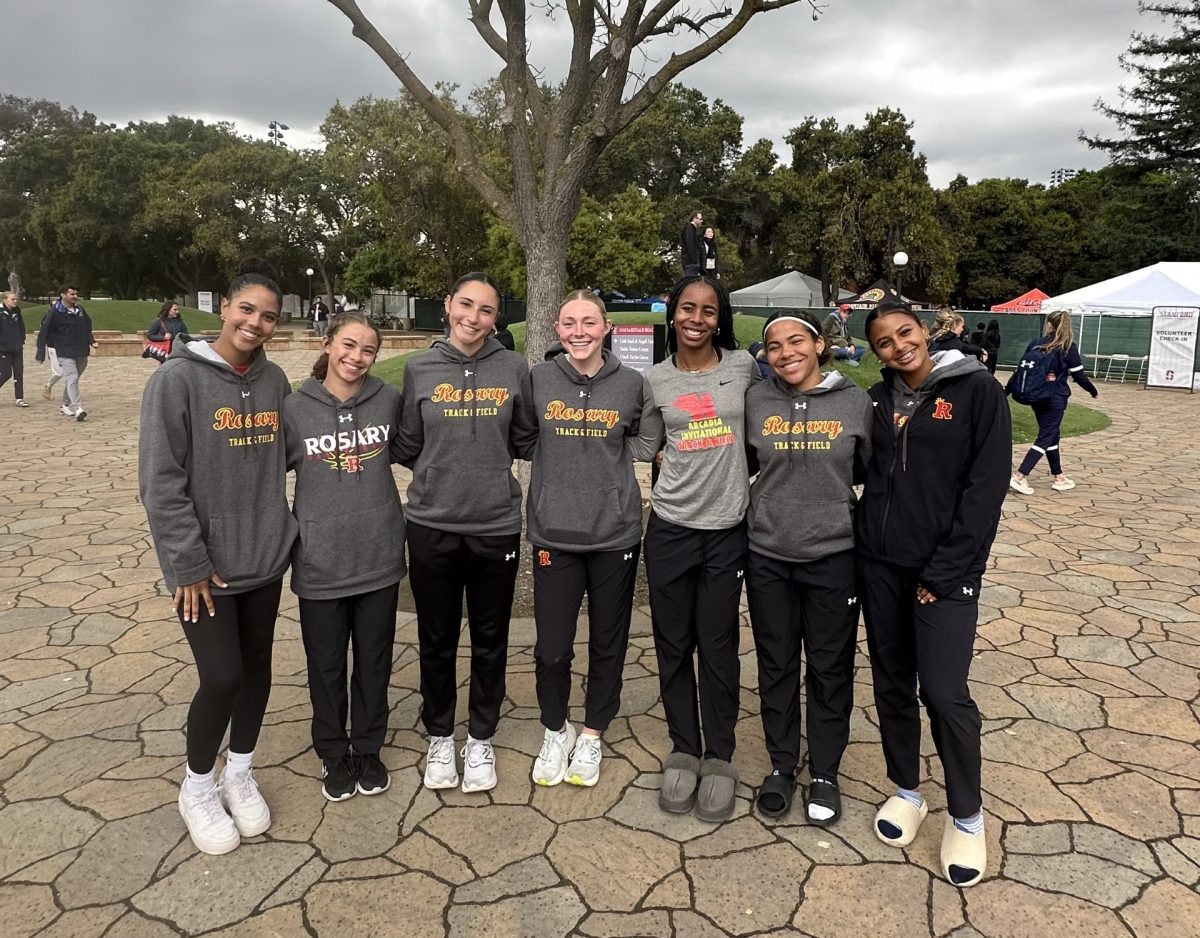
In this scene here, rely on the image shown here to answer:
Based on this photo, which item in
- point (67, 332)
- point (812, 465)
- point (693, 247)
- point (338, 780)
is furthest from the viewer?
point (67, 332)

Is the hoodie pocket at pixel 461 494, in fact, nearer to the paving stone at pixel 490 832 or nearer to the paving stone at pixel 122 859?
the paving stone at pixel 490 832

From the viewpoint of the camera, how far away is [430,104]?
195 inches

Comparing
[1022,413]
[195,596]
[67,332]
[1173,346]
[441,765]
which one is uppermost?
[67,332]

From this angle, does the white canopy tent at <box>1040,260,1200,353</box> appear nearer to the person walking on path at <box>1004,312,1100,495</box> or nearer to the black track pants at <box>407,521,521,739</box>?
the person walking on path at <box>1004,312,1100,495</box>

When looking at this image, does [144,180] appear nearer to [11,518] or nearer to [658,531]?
[11,518]

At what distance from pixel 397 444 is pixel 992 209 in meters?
44.5

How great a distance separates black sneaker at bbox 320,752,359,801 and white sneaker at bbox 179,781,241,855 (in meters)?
0.33

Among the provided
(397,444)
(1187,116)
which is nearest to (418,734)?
(397,444)

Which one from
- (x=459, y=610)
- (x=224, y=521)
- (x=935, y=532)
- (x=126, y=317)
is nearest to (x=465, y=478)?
(x=459, y=610)

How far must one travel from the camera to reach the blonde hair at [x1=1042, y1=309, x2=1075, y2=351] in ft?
25.7

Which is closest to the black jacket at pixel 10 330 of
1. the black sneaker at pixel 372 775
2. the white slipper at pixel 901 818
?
the black sneaker at pixel 372 775

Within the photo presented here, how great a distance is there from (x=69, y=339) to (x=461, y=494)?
11.1m

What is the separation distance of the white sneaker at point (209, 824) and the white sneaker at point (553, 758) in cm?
104

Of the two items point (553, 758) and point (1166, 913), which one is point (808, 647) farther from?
point (1166, 913)
